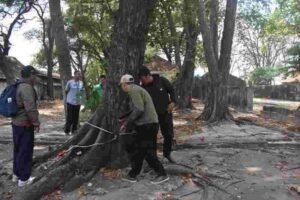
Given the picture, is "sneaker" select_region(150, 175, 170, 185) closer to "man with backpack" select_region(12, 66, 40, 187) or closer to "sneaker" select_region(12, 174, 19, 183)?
"man with backpack" select_region(12, 66, 40, 187)

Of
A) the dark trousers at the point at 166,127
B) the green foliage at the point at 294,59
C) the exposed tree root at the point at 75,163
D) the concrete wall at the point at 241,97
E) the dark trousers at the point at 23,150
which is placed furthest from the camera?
the green foliage at the point at 294,59

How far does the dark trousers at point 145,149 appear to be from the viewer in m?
7.14

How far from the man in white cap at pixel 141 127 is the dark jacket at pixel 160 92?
761 millimetres

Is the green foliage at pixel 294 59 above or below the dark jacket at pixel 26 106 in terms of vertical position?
above

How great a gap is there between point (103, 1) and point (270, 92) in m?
35.2

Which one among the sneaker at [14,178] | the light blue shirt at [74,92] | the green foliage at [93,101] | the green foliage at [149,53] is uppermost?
the green foliage at [149,53]

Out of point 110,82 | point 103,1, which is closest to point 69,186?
point 110,82

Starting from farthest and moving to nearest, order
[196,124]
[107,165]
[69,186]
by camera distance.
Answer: [196,124] → [107,165] → [69,186]

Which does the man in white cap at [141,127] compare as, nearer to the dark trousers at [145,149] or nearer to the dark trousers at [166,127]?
the dark trousers at [145,149]

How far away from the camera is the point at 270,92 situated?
53562 mm

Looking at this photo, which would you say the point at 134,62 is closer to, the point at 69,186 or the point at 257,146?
the point at 69,186

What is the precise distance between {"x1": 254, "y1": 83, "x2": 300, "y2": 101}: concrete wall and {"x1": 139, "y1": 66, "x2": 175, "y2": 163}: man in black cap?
41.1 meters

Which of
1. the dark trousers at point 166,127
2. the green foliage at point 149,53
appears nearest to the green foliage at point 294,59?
the green foliage at point 149,53

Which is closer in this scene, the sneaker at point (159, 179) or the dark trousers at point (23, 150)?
the sneaker at point (159, 179)
